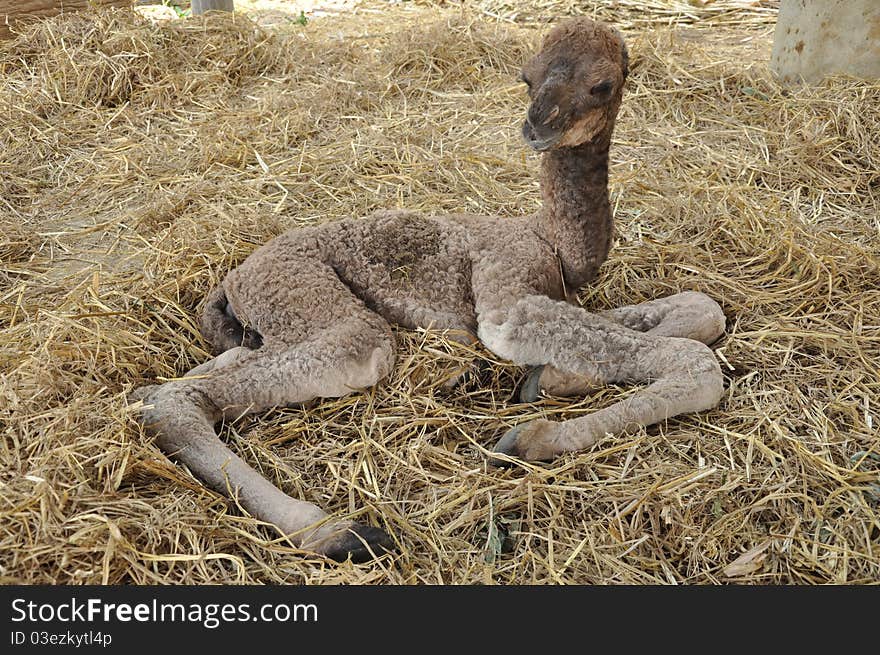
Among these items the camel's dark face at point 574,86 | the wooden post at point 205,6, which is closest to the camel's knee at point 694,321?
the camel's dark face at point 574,86

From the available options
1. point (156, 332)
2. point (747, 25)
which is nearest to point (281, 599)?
point (156, 332)

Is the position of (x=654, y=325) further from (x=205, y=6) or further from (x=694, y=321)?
Answer: (x=205, y=6)

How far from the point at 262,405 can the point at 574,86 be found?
167cm

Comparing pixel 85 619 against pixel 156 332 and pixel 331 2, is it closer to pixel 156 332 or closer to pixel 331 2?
pixel 156 332

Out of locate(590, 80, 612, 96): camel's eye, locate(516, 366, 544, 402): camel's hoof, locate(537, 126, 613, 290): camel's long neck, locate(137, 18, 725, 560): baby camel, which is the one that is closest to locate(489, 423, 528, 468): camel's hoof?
Answer: locate(137, 18, 725, 560): baby camel

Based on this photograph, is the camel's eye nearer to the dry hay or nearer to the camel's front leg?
the camel's front leg

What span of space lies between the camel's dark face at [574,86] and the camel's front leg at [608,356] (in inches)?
26.2

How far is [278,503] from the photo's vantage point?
256cm

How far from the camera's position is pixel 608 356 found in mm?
3043

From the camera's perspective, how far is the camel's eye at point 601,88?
9.27 ft

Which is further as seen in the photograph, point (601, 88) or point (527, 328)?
point (527, 328)

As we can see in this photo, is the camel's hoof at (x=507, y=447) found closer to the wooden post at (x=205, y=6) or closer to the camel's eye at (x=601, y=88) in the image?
the camel's eye at (x=601, y=88)

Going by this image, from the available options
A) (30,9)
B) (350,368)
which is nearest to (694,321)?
(350,368)

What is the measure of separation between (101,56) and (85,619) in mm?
5051
